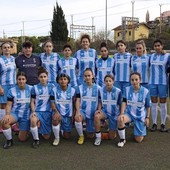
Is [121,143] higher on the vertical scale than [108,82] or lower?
lower

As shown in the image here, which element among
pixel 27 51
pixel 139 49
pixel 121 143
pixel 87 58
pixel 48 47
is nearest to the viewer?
pixel 121 143

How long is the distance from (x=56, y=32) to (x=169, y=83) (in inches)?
1781

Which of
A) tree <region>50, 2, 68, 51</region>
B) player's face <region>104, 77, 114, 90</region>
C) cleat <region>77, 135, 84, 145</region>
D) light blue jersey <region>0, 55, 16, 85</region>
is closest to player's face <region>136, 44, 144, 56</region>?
player's face <region>104, 77, 114, 90</region>

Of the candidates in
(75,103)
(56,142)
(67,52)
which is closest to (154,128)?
(75,103)

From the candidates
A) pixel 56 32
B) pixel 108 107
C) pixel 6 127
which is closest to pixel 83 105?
pixel 108 107

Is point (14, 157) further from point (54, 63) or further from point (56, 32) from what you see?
point (56, 32)

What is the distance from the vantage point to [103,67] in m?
6.04

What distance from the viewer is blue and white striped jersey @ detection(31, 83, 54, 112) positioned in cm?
503

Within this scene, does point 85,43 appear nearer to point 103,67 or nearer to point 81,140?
point 103,67

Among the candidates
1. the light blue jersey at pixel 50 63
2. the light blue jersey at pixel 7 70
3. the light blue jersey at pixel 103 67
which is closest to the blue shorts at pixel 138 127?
the light blue jersey at pixel 103 67

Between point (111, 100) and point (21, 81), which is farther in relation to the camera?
point (111, 100)

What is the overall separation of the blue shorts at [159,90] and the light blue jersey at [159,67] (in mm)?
78

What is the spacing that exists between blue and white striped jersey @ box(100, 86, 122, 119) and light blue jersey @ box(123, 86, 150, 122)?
0.46 feet

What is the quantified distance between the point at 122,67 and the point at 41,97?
1.85m
